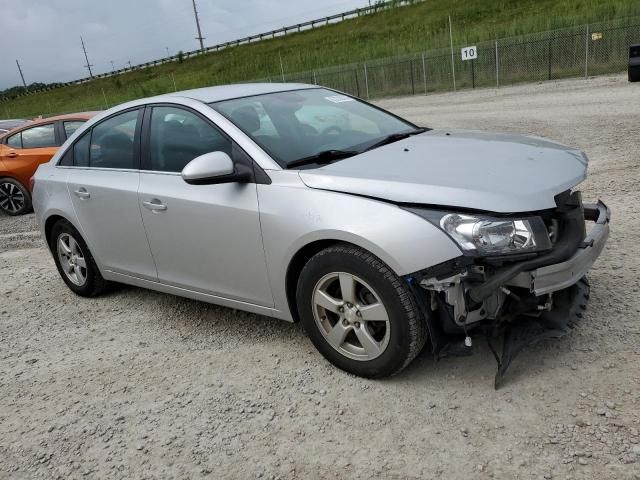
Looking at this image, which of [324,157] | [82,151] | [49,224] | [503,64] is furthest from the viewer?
[503,64]

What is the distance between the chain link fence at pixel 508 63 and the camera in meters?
24.4

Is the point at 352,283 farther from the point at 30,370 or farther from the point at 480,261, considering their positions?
the point at 30,370

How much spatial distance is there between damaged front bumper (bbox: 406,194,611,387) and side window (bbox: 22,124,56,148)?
886 cm

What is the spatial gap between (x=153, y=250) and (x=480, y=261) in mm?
2360

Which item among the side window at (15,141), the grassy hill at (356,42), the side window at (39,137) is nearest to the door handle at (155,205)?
the side window at (39,137)

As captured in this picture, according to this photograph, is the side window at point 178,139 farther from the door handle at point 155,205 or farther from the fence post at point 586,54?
the fence post at point 586,54

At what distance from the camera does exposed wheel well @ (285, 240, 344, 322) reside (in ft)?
10.5

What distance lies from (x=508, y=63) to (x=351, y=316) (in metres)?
27.0

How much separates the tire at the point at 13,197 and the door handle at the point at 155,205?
23.5ft

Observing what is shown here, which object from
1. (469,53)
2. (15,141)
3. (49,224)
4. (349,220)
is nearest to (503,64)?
(469,53)

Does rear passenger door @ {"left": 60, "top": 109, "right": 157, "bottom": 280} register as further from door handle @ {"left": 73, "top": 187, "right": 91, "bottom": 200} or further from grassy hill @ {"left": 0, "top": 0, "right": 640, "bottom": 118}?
grassy hill @ {"left": 0, "top": 0, "right": 640, "bottom": 118}

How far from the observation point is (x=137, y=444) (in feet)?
9.77

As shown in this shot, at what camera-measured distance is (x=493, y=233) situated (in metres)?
2.76

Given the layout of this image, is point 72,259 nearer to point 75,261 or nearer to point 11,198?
point 75,261
